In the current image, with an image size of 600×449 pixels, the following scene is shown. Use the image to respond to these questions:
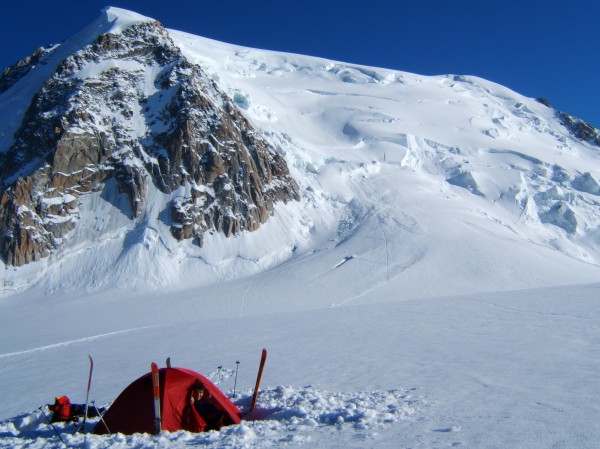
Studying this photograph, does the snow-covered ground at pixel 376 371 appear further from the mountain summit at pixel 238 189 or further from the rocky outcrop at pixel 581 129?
the rocky outcrop at pixel 581 129

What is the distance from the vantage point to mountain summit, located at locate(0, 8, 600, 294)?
3712cm

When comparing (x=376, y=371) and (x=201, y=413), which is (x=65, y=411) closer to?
(x=201, y=413)

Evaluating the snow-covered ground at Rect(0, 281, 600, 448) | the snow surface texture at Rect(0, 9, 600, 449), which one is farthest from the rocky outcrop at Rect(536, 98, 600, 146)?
the snow-covered ground at Rect(0, 281, 600, 448)

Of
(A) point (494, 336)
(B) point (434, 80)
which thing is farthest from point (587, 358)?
(B) point (434, 80)

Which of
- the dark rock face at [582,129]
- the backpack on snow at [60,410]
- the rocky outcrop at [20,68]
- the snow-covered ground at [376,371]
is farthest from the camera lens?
the dark rock face at [582,129]

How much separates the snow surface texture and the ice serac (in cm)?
212

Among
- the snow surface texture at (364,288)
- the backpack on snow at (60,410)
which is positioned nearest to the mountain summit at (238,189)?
the snow surface texture at (364,288)

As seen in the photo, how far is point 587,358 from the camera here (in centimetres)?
946

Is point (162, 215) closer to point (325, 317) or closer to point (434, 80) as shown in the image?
point (325, 317)

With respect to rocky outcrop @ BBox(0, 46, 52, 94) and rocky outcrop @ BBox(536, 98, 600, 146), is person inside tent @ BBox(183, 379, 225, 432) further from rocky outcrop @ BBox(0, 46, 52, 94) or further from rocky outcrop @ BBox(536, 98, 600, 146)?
rocky outcrop @ BBox(536, 98, 600, 146)

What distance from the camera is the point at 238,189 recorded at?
44.2 m

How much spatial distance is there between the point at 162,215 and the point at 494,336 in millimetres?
33145

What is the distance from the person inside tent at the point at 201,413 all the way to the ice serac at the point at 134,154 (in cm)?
3317

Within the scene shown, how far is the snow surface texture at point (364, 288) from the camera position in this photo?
7.18m
